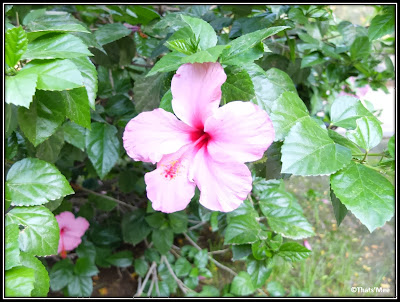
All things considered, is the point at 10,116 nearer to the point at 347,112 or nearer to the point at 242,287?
the point at 347,112

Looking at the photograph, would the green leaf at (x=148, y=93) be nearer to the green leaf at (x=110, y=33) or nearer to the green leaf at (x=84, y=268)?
the green leaf at (x=110, y=33)

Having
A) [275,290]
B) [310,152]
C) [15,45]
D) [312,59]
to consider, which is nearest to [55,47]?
[15,45]

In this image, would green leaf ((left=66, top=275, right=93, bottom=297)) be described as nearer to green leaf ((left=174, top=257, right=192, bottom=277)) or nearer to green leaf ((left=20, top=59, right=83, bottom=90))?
green leaf ((left=174, top=257, right=192, bottom=277))

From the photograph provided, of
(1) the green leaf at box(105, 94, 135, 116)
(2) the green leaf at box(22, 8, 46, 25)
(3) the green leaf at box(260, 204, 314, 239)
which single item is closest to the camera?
(2) the green leaf at box(22, 8, 46, 25)

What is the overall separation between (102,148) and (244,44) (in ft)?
2.05

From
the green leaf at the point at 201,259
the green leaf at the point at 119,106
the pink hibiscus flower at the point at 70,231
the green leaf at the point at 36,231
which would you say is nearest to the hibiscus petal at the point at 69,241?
the pink hibiscus flower at the point at 70,231

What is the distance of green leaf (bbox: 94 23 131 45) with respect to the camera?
3.21 feet

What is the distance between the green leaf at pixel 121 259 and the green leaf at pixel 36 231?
1172 millimetres

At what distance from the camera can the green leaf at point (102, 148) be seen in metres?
1.03

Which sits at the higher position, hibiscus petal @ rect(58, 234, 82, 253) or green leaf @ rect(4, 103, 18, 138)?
green leaf @ rect(4, 103, 18, 138)

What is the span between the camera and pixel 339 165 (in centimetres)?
52

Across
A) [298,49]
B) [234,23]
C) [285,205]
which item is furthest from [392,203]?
[298,49]

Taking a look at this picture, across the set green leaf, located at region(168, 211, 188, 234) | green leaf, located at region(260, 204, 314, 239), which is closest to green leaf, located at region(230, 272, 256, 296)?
green leaf, located at region(168, 211, 188, 234)

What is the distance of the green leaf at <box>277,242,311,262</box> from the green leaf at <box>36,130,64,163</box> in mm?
606
